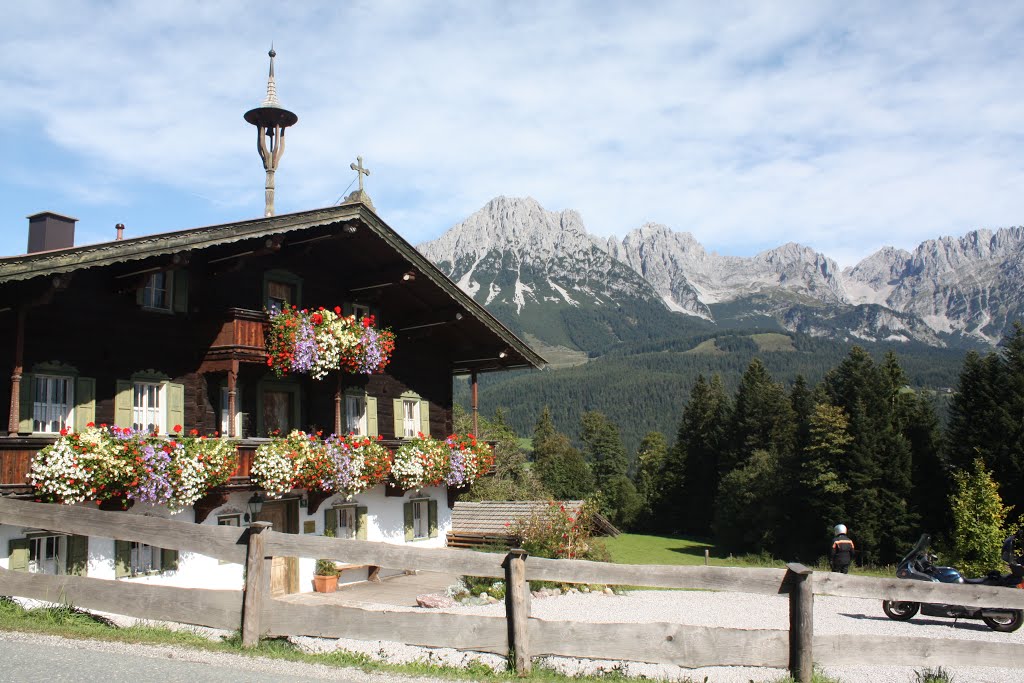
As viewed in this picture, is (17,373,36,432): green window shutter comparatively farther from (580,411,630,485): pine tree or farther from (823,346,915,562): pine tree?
(580,411,630,485): pine tree

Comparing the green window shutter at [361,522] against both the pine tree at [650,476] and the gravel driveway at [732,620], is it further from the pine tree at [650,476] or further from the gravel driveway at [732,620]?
the pine tree at [650,476]

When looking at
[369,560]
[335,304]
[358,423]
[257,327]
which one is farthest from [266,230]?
[369,560]

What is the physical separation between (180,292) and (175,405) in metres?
2.49

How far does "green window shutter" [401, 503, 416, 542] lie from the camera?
82.4 ft

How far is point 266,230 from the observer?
63.1 ft

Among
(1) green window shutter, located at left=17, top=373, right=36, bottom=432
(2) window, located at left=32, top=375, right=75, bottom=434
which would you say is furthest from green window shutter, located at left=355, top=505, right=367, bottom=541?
(1) green window shutter, located at left=17, top=373, right=36, bottom=432

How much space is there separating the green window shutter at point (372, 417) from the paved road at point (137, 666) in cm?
1497

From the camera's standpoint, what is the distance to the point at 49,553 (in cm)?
1616

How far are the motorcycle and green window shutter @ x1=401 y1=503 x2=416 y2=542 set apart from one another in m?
12.6

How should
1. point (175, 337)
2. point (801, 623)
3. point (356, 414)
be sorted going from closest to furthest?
1. point (801, 623)
2. point (175, 337)
3. point (356, 414)

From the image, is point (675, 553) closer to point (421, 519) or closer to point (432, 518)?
point (432, 518)

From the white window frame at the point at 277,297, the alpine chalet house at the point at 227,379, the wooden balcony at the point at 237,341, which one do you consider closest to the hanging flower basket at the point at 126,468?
the alpine chalet house at the point at 227,379

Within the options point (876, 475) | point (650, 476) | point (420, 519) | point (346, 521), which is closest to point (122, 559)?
point (346, 521)

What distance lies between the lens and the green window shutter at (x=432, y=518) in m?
26.0
